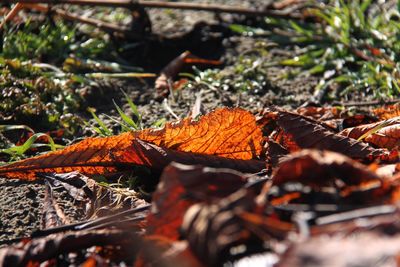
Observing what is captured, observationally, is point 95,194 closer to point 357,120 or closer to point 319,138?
point 319,138

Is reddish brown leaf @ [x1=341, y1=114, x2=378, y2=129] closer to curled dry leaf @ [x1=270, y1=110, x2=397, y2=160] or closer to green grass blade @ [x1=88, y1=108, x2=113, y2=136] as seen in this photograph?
curled dry leaf @ [x1=270, y1=110, x2=397, y2=160]

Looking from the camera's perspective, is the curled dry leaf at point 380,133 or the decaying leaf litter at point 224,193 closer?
the decaying leaf litter at point 224,193

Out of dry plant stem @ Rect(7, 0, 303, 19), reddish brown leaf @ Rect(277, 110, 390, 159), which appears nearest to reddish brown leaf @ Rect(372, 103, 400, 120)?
reddish brown leaf @ Rect(277, 110, 390, 159)

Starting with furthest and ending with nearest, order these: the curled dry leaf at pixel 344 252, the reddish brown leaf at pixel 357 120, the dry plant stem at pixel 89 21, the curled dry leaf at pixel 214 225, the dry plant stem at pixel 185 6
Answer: the dry plant stem at pixel 89 21 → the dry plant stem at pixel 185 6 → the reddish brown leaf at pixel 357 120 → the curled dry leaf at pixel 214 225 → the curled dry leaf at pixel 344 252

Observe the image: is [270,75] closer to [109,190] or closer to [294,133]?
[294,133]

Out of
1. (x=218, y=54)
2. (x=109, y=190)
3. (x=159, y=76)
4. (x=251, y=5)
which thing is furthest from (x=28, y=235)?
(x=251, y=5)

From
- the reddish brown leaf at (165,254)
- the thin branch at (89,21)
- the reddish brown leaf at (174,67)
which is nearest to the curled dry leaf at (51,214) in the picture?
the reddish brown leaf at (165,254)

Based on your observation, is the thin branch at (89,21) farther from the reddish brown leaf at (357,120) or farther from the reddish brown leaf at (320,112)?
the reddish brown leaf at (357,120)

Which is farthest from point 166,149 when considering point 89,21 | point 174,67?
point 89,21
